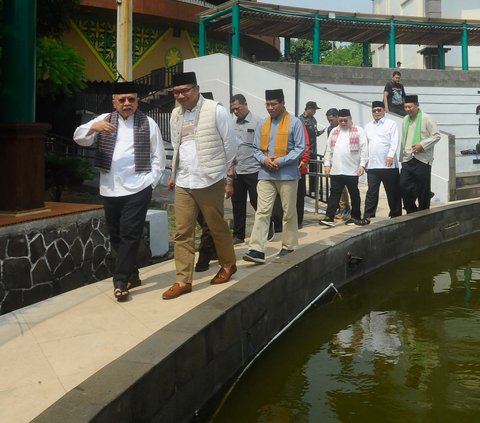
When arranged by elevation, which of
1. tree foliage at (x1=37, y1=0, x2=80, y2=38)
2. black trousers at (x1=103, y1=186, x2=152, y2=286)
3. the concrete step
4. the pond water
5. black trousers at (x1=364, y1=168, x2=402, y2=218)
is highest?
tree foliage at (x1=37, y1=0, x2=80, y2=38)

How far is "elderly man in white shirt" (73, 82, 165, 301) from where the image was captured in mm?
5180

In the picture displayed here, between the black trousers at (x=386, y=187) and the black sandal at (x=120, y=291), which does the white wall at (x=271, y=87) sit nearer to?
the black trousers at (x=386, y=187)

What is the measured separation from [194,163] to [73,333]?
1753 mm

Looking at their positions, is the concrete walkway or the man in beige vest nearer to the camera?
the concrete walkway

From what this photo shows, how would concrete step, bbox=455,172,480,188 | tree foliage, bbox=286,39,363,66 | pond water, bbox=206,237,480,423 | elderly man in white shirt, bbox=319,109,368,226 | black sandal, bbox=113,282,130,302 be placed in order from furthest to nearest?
tree foliage, bbox=286,39,363,66 < concrete step, bbox=455,172,480,188 < elderly man in white shirt, bbox=319,109,368,226 < black sandal, bbox=113,282,130,302 < pond water, bbox=206,237,480,423

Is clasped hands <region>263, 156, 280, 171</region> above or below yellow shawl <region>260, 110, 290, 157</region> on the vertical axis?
below

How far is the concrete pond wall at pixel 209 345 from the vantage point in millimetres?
3059

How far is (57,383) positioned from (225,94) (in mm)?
13341

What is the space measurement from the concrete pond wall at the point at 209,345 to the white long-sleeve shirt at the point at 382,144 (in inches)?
60.7

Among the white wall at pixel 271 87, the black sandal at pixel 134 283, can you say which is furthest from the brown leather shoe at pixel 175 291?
the white wall at pixel 271 87

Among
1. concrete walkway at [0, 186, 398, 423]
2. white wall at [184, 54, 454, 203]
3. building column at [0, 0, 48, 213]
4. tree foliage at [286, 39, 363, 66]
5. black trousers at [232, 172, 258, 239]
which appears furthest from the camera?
tree foliage at [286, 39, 363, 66]

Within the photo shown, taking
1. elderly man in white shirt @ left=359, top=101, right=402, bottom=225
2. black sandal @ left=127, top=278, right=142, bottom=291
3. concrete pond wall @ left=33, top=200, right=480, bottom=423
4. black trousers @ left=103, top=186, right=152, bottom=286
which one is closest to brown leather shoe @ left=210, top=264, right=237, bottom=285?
concrete pond wall @ left=33, top=200, right=480, bottom=423

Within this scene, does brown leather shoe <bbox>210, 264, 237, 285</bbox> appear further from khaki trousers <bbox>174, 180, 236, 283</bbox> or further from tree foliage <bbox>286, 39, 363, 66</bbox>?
tree foliage <bbox>286, 39, 363, 66</bbox>

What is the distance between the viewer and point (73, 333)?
4.35 metres
